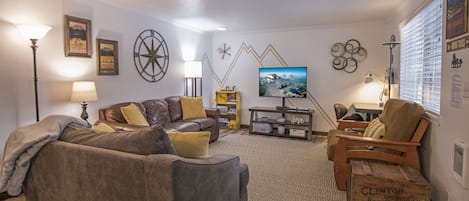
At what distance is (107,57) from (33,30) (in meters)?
1.19

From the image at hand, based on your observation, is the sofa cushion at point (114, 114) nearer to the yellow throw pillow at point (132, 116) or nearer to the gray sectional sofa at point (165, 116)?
the gray sectional sofa at point (165, 116)

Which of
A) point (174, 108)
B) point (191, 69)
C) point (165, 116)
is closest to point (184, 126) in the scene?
point (165, 116)

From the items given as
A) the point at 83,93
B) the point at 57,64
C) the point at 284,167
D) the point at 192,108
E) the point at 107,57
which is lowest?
the point at 284,167

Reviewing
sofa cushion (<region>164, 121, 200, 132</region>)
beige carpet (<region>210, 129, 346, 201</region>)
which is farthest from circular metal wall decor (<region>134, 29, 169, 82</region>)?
beige carpet (<region>210, 129, 346, 201</region>)

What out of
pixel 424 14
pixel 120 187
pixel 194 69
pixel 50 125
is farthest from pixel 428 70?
pixel 194 69

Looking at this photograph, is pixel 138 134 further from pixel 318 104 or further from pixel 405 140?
pixel 318 104

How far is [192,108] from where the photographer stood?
5.23 metres

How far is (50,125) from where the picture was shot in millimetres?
2037

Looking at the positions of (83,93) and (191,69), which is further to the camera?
(191,69)

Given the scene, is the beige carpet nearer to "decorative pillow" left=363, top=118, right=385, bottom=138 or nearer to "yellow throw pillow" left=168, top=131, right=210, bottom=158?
"decorative pillow" left=363, top=118, right=385, bottom=138

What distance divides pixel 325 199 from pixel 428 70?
1654 millimetres

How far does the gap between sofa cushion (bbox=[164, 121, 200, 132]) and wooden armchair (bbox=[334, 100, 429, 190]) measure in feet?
7.49

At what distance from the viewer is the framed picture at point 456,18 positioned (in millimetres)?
1860

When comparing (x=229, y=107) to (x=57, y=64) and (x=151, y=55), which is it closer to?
(x=151, y=55)
